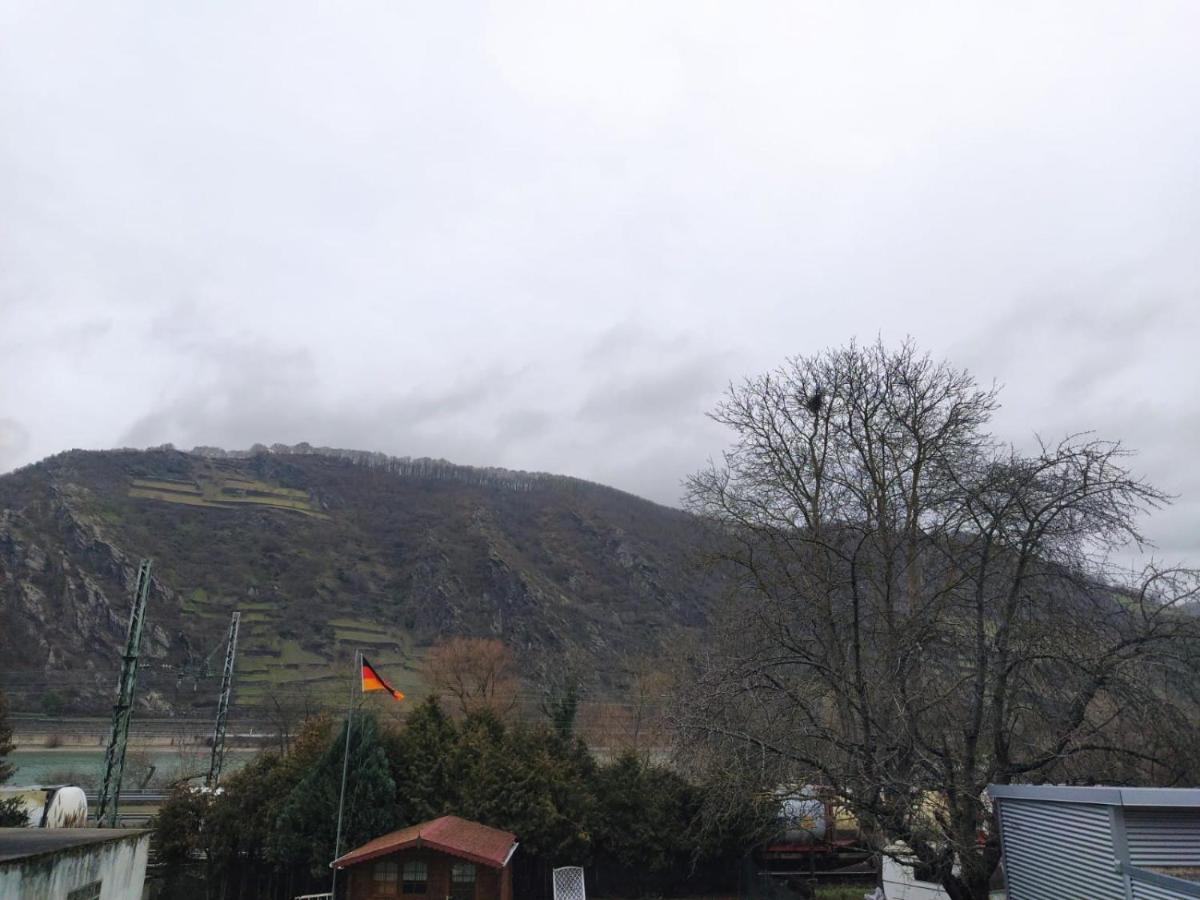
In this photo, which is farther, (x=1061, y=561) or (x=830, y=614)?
(x=830, y=614)

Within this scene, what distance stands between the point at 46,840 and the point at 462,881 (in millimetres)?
8231

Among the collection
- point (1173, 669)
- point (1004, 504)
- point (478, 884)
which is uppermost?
point (1004, 504)

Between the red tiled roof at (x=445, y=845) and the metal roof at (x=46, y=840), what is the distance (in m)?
4.48

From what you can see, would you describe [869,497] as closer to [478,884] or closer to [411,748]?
[478,884]

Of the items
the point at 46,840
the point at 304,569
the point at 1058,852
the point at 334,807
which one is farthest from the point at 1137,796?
the point at 304,569

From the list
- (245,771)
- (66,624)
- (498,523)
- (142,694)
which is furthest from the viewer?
(498,523)

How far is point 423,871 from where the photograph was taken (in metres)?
17.8

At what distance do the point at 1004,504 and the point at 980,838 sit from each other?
5802 mm

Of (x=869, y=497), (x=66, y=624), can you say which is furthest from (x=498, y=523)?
(x=869, y=497)

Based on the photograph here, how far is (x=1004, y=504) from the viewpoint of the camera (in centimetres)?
1159

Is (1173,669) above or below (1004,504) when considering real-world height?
below

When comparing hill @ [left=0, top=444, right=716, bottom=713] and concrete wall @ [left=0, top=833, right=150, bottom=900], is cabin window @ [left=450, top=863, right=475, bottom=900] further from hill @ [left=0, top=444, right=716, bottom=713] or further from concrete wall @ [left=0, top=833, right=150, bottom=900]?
hill @ [left=0, top=444, right=716, bottom=713]

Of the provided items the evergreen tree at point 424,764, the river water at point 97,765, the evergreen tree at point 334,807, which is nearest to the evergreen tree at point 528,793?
the evergreen tree at point 424,764

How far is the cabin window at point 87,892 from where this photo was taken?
12.5 m
